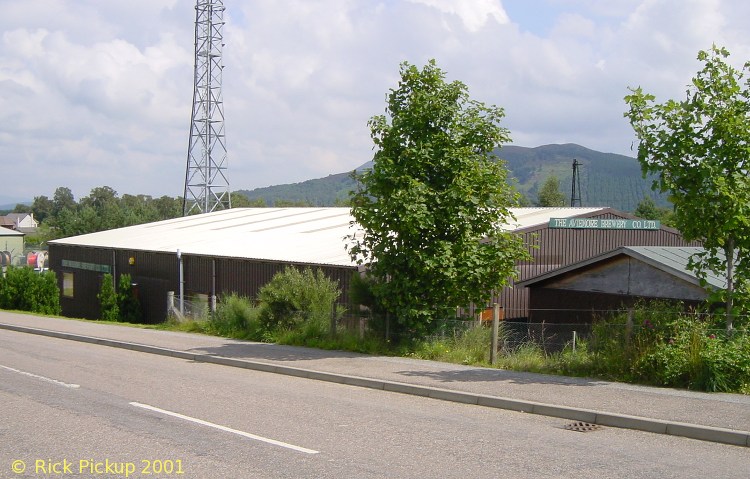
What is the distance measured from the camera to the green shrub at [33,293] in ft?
126

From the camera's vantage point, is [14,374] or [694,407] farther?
[14,374]

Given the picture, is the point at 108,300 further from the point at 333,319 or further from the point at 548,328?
the point at 548,328

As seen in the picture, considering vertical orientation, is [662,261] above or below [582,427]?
above

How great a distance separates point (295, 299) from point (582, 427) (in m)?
10.1

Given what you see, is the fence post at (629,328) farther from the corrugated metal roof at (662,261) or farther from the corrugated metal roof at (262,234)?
the corrugated metal roof at (262,234)

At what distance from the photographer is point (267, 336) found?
1923cm

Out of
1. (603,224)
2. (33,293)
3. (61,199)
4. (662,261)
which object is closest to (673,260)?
(662,261)

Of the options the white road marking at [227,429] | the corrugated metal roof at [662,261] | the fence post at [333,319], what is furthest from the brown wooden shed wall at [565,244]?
the white road marking at [227,429]

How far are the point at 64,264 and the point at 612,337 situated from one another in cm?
3288

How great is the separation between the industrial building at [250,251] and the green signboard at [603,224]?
0.04 meters

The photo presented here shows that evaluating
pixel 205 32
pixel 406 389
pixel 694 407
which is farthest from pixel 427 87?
pixel 205 32

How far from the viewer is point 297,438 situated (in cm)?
905

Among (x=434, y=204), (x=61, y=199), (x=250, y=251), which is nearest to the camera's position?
(x=434, y=204)

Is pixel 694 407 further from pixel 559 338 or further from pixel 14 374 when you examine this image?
pixel 14 374
